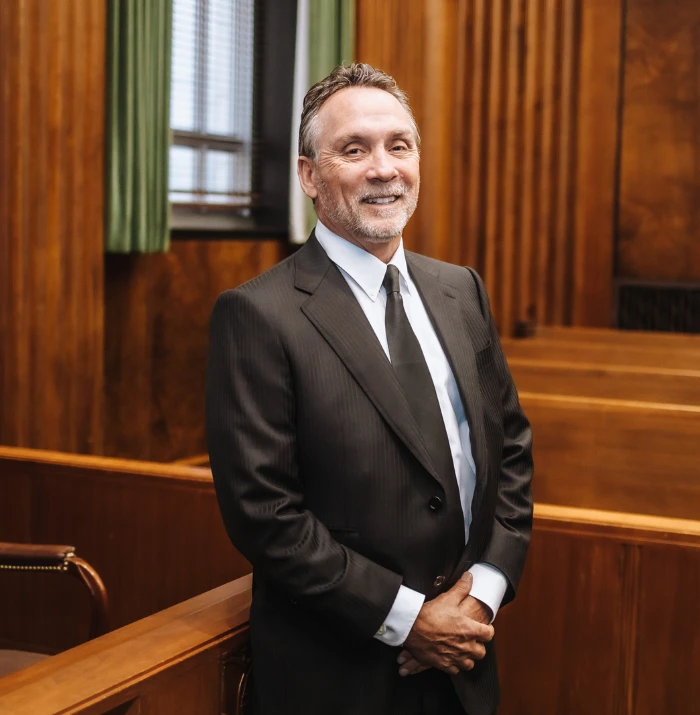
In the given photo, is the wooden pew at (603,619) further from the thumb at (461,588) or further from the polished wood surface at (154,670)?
the thumb at (461,588)

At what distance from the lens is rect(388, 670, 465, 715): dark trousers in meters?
1.59

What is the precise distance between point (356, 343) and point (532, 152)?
5.63 metres

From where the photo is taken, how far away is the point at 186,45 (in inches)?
202

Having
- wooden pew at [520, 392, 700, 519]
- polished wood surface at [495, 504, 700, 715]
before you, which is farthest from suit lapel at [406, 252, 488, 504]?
wooden pew at [520, 392, 700, 519]

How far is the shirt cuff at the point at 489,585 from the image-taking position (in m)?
1.61

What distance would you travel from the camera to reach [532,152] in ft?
22.7

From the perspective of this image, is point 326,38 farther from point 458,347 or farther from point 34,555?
point 458,347

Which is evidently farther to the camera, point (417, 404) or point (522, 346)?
point (522, 346)

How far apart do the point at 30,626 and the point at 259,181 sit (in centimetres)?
310

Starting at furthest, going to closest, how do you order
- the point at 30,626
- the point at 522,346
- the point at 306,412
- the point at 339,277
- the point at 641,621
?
the point at 522,346, the point at 30,626, the point at 641,621, the point at 339,277, the point at 306,412

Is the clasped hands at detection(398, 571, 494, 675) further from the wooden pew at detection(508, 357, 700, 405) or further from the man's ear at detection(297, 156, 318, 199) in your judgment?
the wooden pew at detection(508, 357, 700, 405)

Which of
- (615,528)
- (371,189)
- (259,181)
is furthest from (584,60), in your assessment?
(371,189)

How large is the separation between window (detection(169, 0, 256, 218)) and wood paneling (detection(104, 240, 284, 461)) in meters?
0.27

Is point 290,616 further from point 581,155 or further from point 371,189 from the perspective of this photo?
point 581,155
